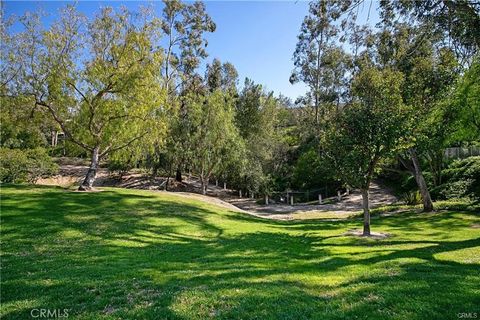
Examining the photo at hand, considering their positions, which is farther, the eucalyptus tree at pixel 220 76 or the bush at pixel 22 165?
the eucalyptus tree at pixel 220 76

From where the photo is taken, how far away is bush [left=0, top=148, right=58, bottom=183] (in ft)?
79.8

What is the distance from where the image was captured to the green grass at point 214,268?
521cm

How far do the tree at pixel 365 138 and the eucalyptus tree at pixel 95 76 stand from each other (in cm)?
1153

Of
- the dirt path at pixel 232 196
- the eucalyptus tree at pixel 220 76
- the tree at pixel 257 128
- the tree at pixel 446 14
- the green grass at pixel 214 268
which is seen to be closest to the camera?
the green grass at pixel 214 268

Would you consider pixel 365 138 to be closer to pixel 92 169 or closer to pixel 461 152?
pixel 92 169

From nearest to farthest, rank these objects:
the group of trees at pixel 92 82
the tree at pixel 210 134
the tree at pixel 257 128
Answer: the group of trees at pixel 92 82 < the tree at pixel 210 134 < the tree at pixel 257 128

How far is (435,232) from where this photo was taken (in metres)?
14.5

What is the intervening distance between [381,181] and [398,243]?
28.5 meters

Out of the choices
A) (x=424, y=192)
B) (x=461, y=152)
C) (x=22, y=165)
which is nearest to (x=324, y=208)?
(x=424, y=192)

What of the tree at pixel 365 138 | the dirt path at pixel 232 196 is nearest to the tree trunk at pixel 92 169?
the dirt path at pixel 232 196

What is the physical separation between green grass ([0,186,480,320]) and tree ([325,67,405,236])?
110 inches

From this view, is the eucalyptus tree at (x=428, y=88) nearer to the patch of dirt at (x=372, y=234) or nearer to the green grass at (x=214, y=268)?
the green grass at (x=214, y=268)

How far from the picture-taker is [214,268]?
7770mm

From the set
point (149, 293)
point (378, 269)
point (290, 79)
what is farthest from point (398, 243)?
point (290, 79)
